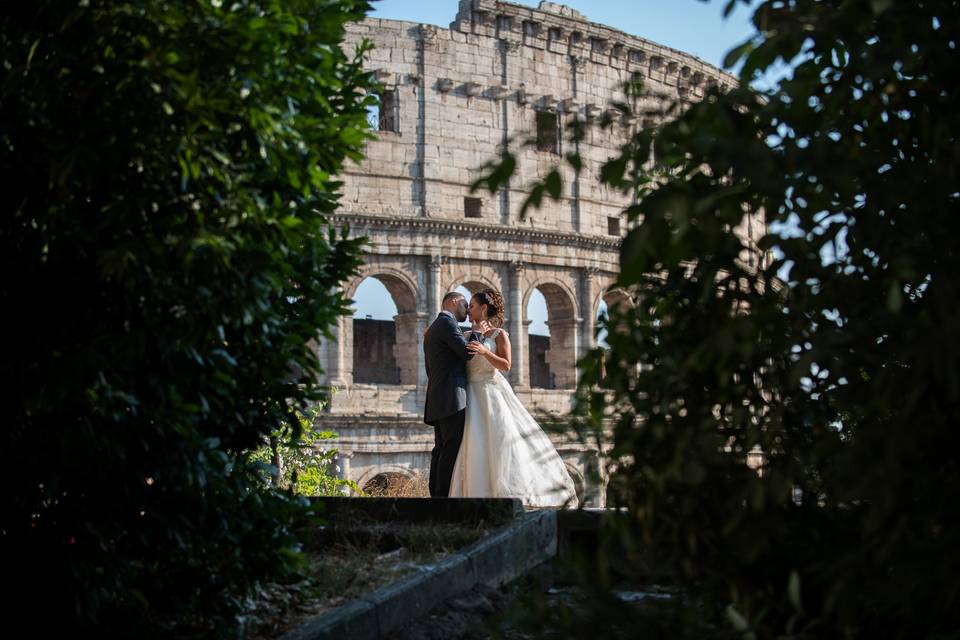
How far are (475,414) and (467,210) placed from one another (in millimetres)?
16942

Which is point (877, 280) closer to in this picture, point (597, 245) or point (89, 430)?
point (89, 430)

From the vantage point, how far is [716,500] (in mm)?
2553

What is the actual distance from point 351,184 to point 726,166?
23.0 m

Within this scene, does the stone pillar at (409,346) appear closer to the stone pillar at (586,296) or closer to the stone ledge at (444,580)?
the stone pillar at (586,296)

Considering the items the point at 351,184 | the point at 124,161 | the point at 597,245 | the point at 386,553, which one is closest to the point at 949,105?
the point at 124,161

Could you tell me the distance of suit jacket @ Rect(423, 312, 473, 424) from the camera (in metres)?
8.94

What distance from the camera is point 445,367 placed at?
29.7 feet

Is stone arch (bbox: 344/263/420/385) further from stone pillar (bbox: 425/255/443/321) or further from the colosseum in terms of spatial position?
stone pillar (bbox: 425/255/443/321)

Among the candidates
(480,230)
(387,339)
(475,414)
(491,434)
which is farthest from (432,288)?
(491,434)

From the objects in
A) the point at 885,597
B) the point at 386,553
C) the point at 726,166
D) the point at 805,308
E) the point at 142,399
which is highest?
the point at 726,166

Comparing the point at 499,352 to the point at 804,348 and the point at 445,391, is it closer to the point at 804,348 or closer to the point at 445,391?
the point at 445,391

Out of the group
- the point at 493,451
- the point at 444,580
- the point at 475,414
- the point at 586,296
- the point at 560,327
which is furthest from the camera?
the point at 560,327

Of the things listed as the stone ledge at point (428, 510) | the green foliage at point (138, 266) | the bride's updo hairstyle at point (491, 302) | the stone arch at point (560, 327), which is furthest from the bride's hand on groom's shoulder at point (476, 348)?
the stone arch at point (560, 327)

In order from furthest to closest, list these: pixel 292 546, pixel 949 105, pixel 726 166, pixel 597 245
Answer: pixel 597 245
pixel 292 546
pixel 949 105
pixel 726 166
